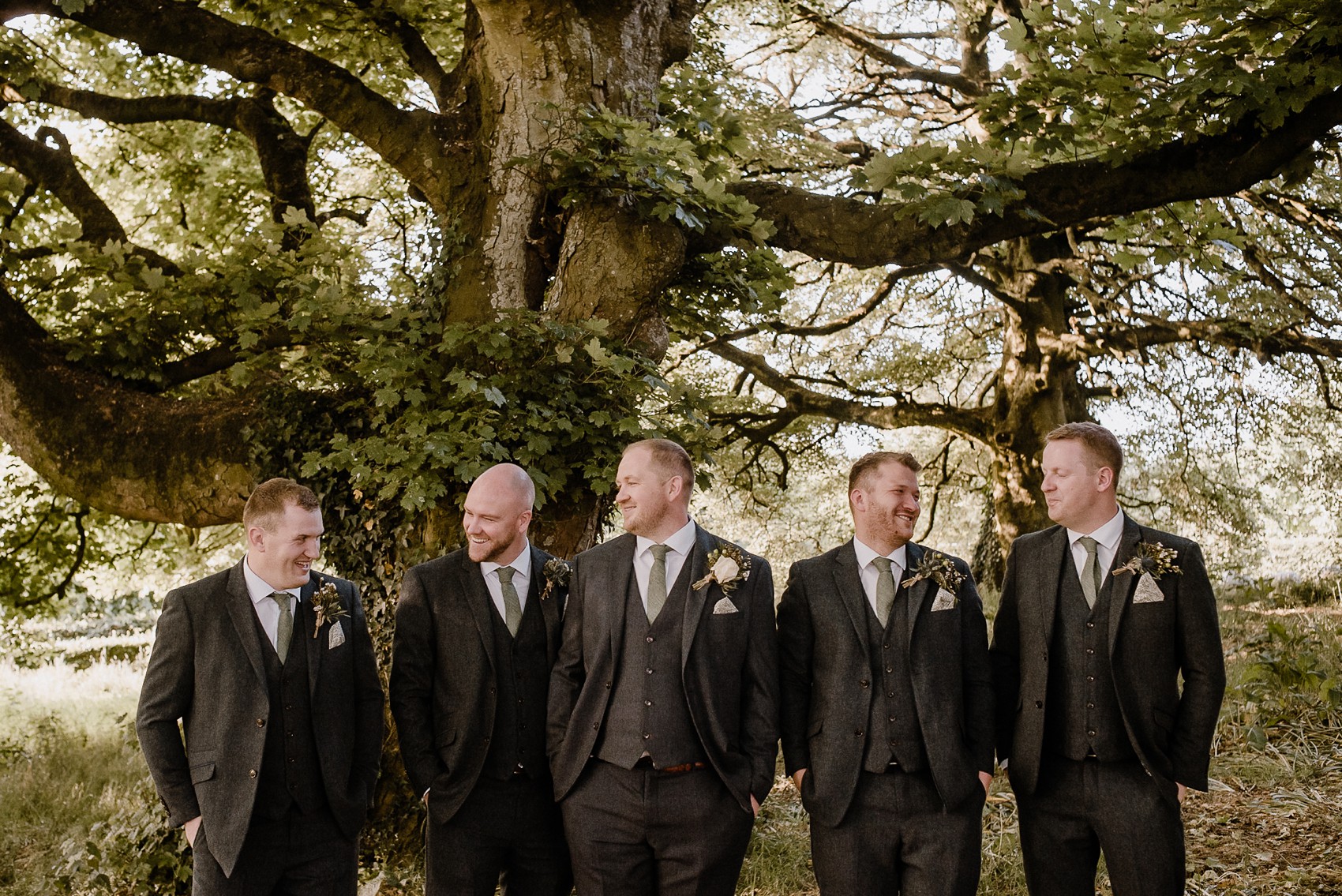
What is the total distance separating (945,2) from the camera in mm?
14195

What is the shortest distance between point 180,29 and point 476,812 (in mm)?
5768

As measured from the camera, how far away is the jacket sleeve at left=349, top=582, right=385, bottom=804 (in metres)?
3.87

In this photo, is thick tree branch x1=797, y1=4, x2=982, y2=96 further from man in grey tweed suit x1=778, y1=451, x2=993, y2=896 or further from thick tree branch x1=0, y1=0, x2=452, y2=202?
man in grey tweed suit x1=778, y1=451, x2=993, y2=896

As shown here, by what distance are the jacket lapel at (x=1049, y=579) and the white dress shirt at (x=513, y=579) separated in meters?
1.86

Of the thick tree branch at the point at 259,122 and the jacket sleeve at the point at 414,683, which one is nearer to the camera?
the jacket sleeve at the point at 414,683

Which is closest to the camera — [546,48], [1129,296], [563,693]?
[563,693]

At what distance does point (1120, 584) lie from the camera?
12.5 ft

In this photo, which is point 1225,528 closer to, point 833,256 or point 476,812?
point 833,256

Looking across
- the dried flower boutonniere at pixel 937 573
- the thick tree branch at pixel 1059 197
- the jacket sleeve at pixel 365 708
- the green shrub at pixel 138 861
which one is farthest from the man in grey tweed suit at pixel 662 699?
the green shrub at pixel 138 861

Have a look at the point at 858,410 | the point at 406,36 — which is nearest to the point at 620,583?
the point at 406,36

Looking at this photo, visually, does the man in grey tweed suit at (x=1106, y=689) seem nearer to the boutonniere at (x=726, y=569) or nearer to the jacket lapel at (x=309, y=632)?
the boutonniere at (x=726, y=569)

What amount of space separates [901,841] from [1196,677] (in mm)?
1175

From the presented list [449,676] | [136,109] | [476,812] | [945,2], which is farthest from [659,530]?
[945,2]

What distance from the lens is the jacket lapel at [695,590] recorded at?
3746mm
